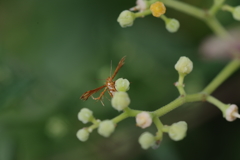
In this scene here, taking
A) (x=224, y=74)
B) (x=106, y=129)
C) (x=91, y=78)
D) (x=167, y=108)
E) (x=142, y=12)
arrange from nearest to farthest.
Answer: (x=106, y=129), (x=167, y=108), (x=142, y=12), (x=224, y=74), (x=91, y=78)

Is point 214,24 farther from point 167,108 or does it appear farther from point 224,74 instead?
point 167,108

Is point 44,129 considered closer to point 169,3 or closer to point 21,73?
point 21,73

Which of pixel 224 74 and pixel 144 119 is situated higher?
pixel 224 74

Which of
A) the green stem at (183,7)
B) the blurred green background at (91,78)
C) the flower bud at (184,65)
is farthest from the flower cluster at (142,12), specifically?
the blurred green background at (91,78)

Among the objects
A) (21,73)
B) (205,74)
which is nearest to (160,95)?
(205,74)

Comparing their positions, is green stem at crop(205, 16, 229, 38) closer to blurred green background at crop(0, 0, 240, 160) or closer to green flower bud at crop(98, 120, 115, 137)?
blurred green background at crop(0, 0, 240, 160)

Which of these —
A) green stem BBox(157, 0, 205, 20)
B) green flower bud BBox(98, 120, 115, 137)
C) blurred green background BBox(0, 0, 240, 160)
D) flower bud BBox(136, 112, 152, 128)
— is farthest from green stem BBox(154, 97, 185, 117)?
blurred green background BBox(0, 0, 240, 160)

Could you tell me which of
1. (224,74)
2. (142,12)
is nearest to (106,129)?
(142,12)

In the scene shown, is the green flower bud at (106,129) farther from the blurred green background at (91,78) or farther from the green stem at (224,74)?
the blurred green background at (91,78)

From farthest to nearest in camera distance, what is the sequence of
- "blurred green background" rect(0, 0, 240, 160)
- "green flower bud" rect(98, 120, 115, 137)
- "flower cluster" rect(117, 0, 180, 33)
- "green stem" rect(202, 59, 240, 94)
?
"blurred green background" rect(0, 0, 240, 160), "green stem" rect(202, 59, 240, 94), "flower cluster" rect(117, 0, 180, 33), "green flower bud" rect(98, 120, 115, 137)
